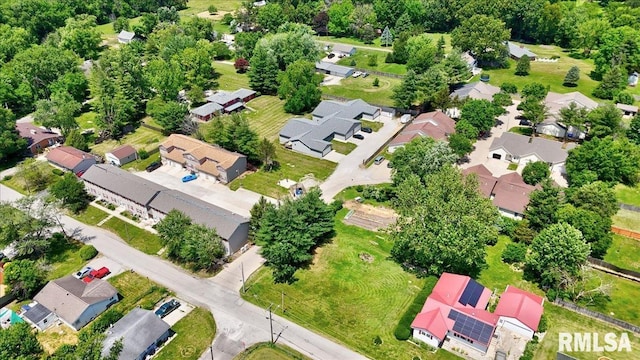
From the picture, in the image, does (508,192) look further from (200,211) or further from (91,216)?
(91,216)

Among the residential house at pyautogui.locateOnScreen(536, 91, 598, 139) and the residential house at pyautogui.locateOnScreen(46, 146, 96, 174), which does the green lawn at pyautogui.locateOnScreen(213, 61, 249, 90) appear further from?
the residential house at pyautogui.locateOnScreen(536, 91, 598, 139)

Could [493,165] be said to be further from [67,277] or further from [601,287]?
[67,277]

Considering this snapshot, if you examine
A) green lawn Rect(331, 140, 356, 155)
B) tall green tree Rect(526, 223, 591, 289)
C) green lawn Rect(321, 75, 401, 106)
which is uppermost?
tall green tree Rect(526, 223, 591, 289)

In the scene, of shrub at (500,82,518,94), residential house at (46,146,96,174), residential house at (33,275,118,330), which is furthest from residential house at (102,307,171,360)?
shrub at (500,82,518,94)

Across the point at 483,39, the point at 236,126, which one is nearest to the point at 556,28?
the point at 483,39

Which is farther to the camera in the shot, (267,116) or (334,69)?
(334,69)

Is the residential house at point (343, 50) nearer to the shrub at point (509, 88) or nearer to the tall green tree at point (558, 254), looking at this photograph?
the shrub at point (509, 88)

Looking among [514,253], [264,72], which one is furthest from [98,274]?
[264,72]
